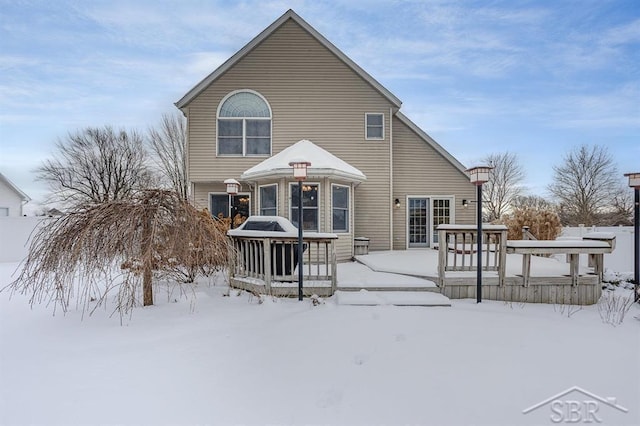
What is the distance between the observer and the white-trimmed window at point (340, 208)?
30.1 ft

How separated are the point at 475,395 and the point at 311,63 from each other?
10637 mm

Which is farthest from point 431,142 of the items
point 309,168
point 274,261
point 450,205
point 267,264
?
point 267,264

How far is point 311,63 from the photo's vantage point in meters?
10.7

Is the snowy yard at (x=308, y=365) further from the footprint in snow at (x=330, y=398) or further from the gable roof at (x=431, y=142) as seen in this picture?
the gable roof at (x=431, y=142)

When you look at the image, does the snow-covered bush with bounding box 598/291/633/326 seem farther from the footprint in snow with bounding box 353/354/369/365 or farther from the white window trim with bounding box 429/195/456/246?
the white window trim with bounding box 429/195/456/246

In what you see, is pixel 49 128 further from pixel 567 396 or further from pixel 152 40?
pixel 567 396

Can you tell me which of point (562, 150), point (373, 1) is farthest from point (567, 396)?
point (562, 150)

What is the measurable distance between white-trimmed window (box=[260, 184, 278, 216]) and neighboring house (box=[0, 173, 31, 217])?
1904 centimetres

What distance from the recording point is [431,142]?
11.5m

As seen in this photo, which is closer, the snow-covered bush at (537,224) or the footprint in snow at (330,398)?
the footprint in snow at (330,398)

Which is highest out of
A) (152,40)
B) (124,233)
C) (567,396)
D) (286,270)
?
(152,40)

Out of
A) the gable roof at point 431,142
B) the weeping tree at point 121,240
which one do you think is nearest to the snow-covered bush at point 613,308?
the gable roof at point 431,142

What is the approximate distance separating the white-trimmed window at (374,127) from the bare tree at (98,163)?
16.7m
